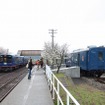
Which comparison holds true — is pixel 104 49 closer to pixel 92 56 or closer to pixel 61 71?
pixel 92 56

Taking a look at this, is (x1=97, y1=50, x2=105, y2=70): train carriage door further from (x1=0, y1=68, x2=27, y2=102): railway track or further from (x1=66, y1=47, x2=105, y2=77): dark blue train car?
(x1=0, y1=68, x2=27, y2=102): railway track

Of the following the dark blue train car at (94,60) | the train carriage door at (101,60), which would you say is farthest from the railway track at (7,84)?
the train carriage door at (101,60)

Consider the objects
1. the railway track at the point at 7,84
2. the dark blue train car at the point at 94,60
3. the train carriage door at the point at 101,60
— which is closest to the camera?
the railway track at the point at 7,84

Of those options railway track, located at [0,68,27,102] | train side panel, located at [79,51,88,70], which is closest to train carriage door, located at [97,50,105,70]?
train side panel, located at [79,51,88,70]

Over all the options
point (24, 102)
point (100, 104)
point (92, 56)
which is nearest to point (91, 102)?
point (100, 104)

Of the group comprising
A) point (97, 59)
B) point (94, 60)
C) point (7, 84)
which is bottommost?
point (7, 84)

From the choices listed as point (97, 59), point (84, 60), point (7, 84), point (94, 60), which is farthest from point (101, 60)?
point (7, 84)

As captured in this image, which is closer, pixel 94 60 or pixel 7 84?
pixel 7 84

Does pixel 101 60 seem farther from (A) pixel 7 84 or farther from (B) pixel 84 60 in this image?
(A) pixel 7 84

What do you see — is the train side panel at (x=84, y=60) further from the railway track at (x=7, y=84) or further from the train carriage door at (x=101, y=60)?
the railway track at (x=7, y=84)

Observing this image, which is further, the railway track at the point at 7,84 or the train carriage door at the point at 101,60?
the train carriage door at the point at 101,60

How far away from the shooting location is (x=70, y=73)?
3569cm

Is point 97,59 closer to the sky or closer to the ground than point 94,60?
closer to the sky

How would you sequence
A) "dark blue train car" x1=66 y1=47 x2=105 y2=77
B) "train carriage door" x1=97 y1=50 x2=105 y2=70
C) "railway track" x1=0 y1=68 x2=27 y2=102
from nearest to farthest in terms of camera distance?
"railway track" x1=0 y1=68 x2=27 y2=102 → "dark blue train car" x1=66 y1=47 x2=105 y2=77 → "train carriage door" x1=97 y1=50 x2=105 y2=70
